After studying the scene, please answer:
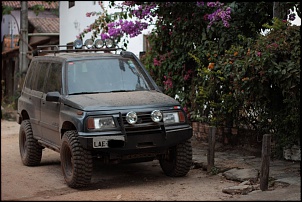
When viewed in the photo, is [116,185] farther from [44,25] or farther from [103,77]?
[44,25]

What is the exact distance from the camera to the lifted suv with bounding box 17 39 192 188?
7.86 m

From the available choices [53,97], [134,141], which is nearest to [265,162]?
[134,141]

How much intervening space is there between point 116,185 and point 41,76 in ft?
8.37

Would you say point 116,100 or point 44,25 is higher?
point 44,25

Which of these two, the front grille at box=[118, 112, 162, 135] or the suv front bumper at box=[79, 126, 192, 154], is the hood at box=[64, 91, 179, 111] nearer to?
the front grille at box=[118, 112, 162, 135]

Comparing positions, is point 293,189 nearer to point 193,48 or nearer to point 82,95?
point 82,95

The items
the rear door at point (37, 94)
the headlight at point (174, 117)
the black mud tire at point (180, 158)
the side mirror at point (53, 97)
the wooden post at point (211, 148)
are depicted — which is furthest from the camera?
the rear door at point (37, 94)

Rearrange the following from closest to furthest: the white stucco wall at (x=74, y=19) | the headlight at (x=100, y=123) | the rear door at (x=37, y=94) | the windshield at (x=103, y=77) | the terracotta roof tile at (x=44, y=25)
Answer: the headlight at (x=100, y=123) → the windshield at (x=103, y=77) → the rear door at (x=37, y=94) → the white stucco wall at (x=74, y=19) → the terracotta roof tile at (x=44, y=25)

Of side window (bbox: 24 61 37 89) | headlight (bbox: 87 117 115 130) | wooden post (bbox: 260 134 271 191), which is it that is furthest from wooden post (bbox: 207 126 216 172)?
side window (bbox: 24 61 37 89)

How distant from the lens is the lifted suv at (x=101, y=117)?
7.86 metres

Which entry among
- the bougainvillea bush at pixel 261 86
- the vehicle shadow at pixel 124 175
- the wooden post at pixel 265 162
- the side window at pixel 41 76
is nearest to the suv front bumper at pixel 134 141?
the vehicle shadow at pixel 124 175

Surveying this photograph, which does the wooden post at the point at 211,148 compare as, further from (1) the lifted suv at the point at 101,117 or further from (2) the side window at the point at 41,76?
(2) the side window at the point at 41,76

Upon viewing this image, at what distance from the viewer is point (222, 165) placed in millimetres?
9352

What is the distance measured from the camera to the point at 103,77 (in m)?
9.05
